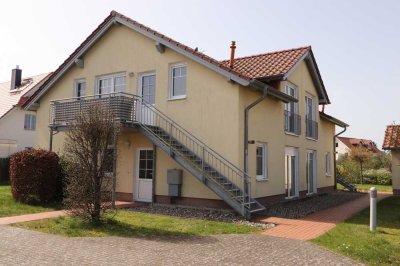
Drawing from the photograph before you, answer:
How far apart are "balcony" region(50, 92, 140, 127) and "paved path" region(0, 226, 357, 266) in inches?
226

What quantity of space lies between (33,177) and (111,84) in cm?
528

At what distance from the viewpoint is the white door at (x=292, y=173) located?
17609 millimetres

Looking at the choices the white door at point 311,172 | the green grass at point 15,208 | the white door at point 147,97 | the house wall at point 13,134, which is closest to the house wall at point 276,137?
the white door at point 311,172

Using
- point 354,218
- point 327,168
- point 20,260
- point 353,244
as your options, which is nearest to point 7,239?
point 20,260

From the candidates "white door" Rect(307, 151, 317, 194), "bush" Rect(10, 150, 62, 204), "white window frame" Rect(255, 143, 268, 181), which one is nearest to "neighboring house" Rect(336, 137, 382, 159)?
"white door" Rect(307, 151, 317, 194)

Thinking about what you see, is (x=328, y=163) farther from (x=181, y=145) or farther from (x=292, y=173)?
(x=181, y=145)

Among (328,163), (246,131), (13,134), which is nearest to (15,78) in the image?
(13,134)

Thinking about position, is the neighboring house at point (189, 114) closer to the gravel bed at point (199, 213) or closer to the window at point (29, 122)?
the gravel bed at point (199, 213)

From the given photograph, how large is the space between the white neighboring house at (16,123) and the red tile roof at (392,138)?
26256 millimetres

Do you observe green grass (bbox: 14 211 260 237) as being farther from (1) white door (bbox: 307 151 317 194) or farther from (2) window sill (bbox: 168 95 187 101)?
(1) white door (bbox: 307 151 317 194)

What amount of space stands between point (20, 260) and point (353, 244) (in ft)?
22.2

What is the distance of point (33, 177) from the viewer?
13.9 metres

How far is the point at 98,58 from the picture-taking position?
17.2 m

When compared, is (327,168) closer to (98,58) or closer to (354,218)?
(354,218)
